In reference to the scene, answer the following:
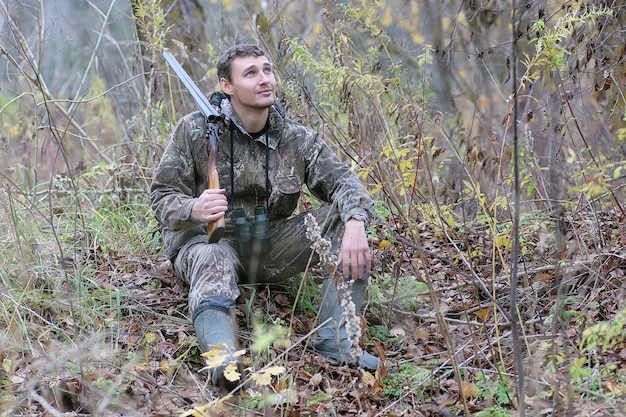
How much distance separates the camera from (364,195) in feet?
14.4

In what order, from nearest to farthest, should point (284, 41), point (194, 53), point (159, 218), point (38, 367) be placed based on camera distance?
point (38, 367), point (159, 218), point (284, 41), point (194, 53)

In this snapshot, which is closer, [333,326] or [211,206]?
[211,206]

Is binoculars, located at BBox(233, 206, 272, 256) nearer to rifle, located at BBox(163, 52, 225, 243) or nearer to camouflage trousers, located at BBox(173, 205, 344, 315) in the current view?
camouflage trousers, located at BBox(173, 205, 344, 315)

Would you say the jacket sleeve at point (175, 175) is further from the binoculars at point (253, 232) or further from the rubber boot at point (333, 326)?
the rubber boot at point (333, 326)

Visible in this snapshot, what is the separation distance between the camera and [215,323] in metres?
3.91

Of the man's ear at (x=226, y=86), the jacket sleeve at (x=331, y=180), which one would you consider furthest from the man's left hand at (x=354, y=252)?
the man's ear at (x=226, y=86)

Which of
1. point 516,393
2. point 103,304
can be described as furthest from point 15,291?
point 516,393

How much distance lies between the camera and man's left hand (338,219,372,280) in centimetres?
411

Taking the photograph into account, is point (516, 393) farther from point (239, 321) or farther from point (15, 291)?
point (15, 291)

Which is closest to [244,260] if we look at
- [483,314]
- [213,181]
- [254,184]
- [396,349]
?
[254,184]

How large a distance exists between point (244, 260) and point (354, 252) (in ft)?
2.53

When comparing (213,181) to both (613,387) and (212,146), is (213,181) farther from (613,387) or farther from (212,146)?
(613,387)

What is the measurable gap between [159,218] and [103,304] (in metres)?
0.63

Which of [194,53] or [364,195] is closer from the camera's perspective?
[364,195]
